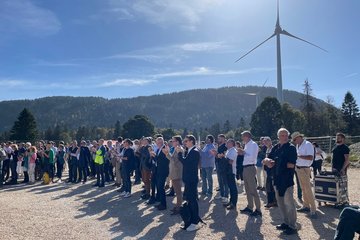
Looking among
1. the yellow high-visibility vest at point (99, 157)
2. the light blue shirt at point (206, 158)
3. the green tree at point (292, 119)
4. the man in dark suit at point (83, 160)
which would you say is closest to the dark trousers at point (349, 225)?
the light blue shirt at point (206, 158)

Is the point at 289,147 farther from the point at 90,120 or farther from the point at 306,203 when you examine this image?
the point at 90,120

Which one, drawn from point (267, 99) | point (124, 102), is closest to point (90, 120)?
point (124, 102)

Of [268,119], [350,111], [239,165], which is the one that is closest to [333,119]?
[350,111]

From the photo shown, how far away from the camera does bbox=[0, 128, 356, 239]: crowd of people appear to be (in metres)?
7.05

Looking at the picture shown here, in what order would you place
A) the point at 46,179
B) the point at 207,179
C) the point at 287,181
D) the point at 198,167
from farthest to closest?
the point at 46,179
the point at 207,179
the point at 198,167
the point at 287,181

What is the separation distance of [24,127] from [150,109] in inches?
4733

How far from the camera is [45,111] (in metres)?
168

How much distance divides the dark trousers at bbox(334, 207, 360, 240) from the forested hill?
142017 millimetres

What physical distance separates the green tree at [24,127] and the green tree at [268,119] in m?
34.4

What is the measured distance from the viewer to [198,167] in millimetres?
9047

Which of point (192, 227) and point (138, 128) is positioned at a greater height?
point (138, 128)

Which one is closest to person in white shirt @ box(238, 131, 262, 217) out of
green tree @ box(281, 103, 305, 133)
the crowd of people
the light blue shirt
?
the crowd of people

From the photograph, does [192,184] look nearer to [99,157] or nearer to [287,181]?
[287,181]

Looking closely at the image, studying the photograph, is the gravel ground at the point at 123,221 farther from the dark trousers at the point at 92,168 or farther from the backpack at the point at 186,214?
the dark trousers at the point at 92,168
